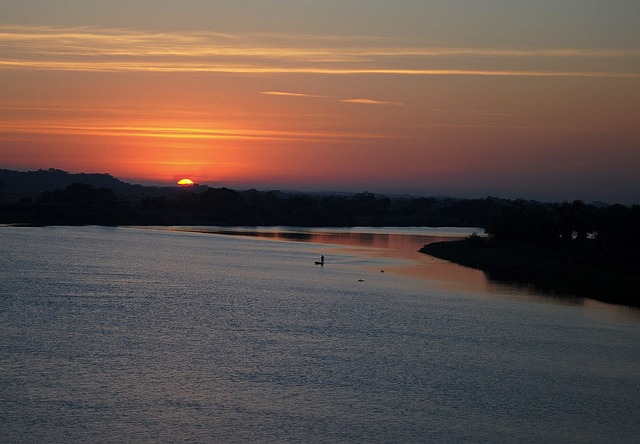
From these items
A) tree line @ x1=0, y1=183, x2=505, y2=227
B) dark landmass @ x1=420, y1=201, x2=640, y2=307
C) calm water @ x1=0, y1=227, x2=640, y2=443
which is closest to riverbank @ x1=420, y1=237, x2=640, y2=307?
dark landmass @ x1=420, y1=201, x2=640, y2=307

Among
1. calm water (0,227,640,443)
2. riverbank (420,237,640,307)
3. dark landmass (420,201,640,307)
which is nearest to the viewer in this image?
calm water (0,227,640,443)

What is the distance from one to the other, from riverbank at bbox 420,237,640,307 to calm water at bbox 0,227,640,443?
209 inches

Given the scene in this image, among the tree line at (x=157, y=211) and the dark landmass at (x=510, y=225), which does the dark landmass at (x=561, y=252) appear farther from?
the tree line at (x=157, y=211)

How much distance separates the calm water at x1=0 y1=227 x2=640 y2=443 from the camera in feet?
84.0

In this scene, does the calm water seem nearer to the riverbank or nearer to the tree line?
the riverbank

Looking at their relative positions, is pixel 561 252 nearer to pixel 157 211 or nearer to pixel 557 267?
pixel 557 267

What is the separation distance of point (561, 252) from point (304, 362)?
64.0 m

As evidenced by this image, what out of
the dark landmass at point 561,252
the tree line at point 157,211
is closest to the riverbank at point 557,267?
the dark landmass at point 561,252

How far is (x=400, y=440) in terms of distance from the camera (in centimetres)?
2458

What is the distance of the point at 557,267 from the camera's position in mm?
78688

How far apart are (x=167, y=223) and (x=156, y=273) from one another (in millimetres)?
102289

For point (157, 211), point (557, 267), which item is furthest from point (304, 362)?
point (157, 211)

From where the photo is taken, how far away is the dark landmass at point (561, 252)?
66125 mm

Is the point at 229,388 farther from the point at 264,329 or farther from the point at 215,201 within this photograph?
the point at 215,201
